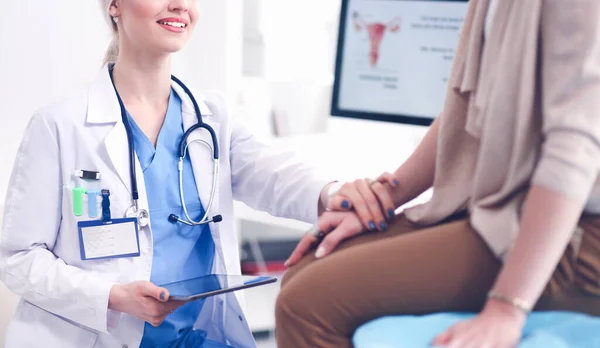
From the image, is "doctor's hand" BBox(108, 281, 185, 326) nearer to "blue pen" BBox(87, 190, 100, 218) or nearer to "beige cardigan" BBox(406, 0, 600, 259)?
"blue pen" BBox(87, 190, 100, 218)

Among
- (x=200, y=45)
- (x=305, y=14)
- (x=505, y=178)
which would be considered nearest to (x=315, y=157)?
(x=200, y=45)

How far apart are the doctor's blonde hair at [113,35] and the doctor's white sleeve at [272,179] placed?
1.00 ft

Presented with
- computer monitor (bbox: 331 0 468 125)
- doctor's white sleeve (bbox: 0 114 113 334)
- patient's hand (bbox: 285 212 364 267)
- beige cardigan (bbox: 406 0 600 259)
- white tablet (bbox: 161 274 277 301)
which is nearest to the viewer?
beige cardigan (bbox: 406 0 600 259)

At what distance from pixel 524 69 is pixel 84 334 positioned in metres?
0.93

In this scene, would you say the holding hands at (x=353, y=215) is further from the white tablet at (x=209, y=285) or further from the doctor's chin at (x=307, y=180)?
the white tablet at (x=209, y=285)

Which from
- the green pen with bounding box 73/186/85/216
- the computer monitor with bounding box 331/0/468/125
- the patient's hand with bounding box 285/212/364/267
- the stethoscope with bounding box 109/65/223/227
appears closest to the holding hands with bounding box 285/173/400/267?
the patient's hand with bounding box 285/212/364/267

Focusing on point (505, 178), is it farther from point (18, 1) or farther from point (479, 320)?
point (18, 1)

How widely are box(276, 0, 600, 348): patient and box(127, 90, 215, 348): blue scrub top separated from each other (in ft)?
1.69

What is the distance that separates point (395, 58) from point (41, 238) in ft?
4.16

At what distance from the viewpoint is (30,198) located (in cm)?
116

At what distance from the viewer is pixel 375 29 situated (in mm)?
2043

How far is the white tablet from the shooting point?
3.36 ft

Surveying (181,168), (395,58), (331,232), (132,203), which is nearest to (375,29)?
(395,58)

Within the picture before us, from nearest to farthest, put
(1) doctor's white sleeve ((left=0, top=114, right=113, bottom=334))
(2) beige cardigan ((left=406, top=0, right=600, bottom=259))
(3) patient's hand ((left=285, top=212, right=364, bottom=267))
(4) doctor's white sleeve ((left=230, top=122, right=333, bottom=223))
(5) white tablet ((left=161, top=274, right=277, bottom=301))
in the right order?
(2) beige cardigan ((left=406, top=0, right=600, bottom=259))
(3) patient's hand ((left=285, top=212, right=364, bottom=267))
(5) white tablet ((left=161, top=274, right=277, bottom=301))
(1) doctor's white sleeve ((left=0, top=114, right=113, bottom=334))
(4) doctor's white sleeve ((left=230, top=122, right=333, bottom=223))
